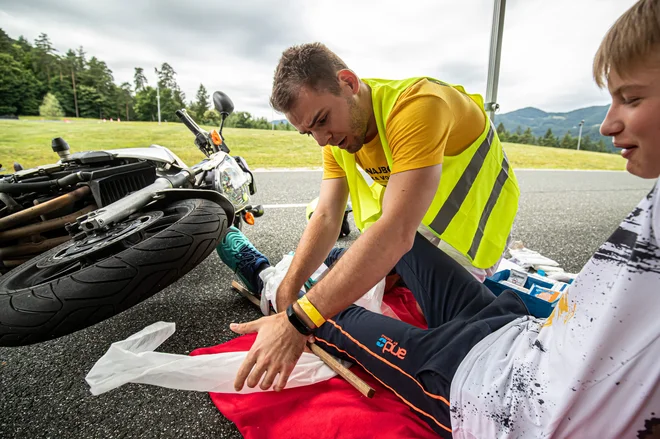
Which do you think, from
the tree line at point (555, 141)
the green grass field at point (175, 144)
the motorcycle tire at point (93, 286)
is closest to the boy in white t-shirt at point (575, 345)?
the motorcycle tire at point (93, 286)

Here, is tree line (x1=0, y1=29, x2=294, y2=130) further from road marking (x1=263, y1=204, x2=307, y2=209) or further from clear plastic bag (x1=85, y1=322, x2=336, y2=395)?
clear plastic bag (x1=85, y1=322, x2=336, y2=395)

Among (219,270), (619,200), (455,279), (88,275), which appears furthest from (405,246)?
(619,200)

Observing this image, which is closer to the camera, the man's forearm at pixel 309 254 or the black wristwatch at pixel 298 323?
the black wristwatch at pixel 298 323

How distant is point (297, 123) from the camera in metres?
1.08

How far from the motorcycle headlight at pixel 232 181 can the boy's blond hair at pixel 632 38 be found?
162cm

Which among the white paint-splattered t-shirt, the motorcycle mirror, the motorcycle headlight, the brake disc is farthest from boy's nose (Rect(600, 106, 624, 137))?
the motorcycle mirror

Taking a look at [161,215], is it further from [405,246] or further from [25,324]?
[405,246]

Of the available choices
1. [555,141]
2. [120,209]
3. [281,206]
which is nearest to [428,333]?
[120,209]

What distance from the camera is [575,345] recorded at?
1.78 ft

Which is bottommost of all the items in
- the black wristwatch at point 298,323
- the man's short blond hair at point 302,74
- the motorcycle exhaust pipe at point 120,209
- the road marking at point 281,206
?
the road marking at point 281,206

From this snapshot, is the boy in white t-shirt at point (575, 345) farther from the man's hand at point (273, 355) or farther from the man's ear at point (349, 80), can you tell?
the man's ear at point (349, 80)

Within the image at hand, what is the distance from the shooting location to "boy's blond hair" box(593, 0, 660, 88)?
1.53 feet

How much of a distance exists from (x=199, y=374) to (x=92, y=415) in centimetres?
27

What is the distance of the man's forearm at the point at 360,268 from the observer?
0.82 meters
